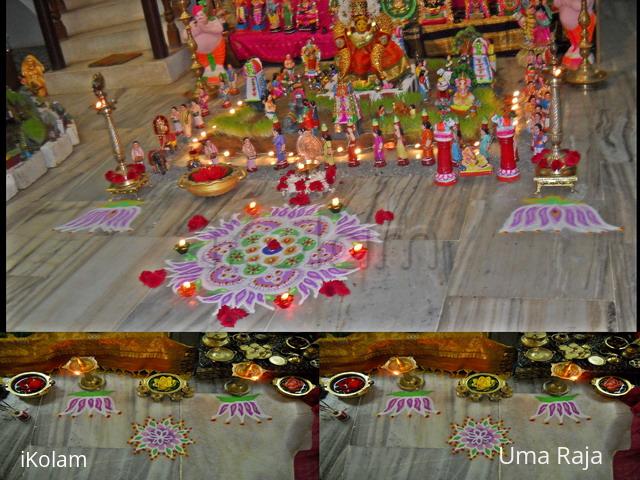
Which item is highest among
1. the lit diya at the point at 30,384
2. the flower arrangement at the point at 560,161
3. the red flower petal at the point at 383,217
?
the lit diya at the point at 30,384

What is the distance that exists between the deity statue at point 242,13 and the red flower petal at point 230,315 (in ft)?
23.4

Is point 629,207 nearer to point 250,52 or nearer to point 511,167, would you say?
point 511,167

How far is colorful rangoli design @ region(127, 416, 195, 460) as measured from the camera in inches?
142

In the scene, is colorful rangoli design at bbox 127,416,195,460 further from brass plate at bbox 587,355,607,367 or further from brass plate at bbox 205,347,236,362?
brass plate at bbox 587,355,607,367

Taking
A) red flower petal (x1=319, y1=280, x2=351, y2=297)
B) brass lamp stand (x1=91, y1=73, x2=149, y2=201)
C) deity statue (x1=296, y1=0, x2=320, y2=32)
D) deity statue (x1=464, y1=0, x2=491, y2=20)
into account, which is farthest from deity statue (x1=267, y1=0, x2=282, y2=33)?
red flower petal (x1=319, y1=280, x2=351, y2=297)

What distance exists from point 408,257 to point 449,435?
2355 millimetres

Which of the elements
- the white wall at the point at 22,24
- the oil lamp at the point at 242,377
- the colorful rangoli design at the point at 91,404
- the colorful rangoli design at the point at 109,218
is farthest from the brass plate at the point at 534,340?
the white wall at the point at 22,24

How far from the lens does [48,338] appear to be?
390 centimetres

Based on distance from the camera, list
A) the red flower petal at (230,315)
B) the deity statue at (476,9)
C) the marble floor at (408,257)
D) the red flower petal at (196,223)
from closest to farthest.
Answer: the marble floor at (408,257) < the red flower petal at (230,315) < the red flower petal at (196,223) < the deity statue at (476,9)

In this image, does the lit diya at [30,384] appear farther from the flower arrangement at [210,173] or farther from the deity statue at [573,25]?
the deity statue at [573,25]

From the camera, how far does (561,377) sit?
3549mm

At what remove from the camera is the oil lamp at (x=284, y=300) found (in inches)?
212

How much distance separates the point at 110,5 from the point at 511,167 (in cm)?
809

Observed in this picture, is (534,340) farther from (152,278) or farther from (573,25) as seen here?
(573,25)
